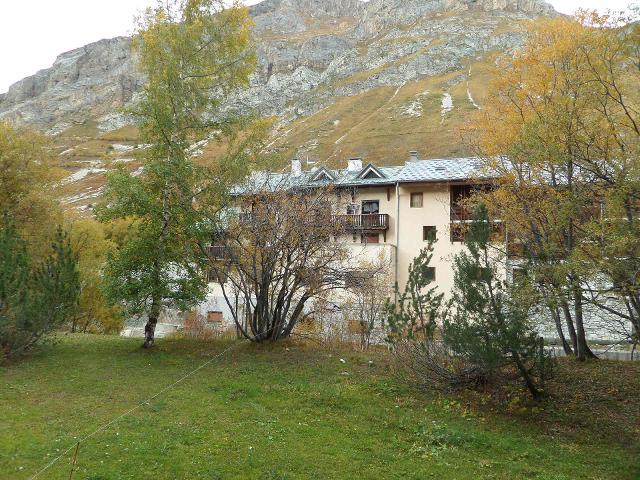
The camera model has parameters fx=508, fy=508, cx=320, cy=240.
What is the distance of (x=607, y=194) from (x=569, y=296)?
76.2 inches

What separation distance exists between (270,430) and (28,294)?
798 centimetres

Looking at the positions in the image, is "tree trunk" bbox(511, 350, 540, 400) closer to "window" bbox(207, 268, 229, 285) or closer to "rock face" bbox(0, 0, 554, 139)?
"window" bbox(207, 268, 229, 285)

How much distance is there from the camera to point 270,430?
28.8 ft

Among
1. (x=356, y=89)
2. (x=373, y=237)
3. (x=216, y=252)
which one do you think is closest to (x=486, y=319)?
(x=216, y=252)

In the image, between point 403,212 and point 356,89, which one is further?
point 356,89

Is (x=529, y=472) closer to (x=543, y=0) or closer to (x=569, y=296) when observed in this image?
(x=569, y=296)

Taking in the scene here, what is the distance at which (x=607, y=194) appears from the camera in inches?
356

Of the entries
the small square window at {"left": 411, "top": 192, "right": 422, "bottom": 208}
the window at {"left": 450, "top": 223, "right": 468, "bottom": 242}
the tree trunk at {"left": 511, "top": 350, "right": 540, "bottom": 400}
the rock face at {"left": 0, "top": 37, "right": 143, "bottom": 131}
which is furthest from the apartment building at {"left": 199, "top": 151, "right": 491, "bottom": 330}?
the rock face at {"left": 0, "top": 37, "right": 143, "bottom": 131}

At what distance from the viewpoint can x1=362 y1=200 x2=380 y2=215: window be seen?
100.0 feet

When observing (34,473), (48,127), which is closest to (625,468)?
(34,473)

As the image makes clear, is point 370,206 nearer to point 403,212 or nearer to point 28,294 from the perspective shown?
point 403,212

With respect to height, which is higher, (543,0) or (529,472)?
(543,0)

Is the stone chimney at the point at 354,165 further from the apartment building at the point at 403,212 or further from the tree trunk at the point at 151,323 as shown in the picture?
the tree trunk at the point at 151,323

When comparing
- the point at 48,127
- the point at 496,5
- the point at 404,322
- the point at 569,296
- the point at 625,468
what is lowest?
the point at 625,468
